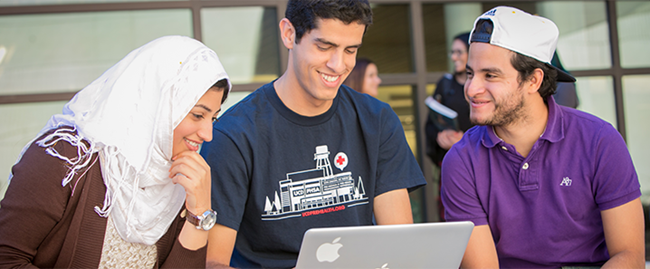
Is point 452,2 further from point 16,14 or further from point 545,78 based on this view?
point 16,14

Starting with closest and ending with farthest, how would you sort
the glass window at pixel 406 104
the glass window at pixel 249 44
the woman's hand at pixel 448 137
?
the woman's hand at pixel 448 137
the glass window at pixel 249 44
the glass window at pixel 406 104

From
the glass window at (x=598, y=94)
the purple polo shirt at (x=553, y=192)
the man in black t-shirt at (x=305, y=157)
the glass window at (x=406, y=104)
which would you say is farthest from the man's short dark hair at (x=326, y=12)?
the glass window at (x=598, y=94)

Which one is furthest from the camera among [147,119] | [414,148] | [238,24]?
[414,148]

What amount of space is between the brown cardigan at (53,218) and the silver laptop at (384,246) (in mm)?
513

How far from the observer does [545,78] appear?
1.96 m

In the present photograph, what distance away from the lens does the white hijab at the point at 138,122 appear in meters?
1.49

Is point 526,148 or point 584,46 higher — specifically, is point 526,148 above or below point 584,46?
below

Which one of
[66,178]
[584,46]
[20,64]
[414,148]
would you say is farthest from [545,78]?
[20,64]

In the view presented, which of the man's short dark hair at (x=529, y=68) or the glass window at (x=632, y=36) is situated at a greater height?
the glass window at (x=632, y=36)

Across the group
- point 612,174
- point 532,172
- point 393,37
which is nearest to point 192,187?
point 532,172

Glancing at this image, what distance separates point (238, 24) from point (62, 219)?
8.93 feet

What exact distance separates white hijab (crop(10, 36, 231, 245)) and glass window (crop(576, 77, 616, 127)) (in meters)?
3.88

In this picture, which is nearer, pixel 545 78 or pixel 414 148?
pixel 545 78

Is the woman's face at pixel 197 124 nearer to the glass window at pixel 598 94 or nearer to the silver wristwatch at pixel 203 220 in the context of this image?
the silver wristwatch at pixel 203 220
